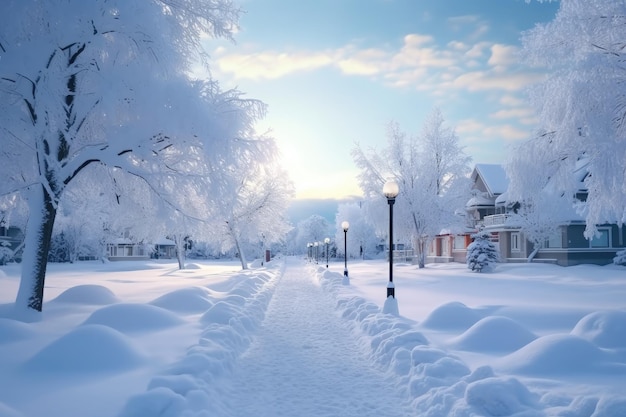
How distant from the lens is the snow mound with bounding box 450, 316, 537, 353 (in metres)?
7.54

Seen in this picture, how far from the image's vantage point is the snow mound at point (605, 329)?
727 centimetres

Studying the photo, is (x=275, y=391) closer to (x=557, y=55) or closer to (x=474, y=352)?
(x=474, y=352)

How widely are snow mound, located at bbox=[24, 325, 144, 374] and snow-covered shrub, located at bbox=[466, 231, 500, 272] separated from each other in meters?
27.2

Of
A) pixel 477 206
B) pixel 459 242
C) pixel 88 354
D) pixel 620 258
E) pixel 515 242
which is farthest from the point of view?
pixel 459 242

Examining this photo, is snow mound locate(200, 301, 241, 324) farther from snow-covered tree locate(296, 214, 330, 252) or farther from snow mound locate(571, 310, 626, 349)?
snow-covered tree locate(296, 214, 330, 252)

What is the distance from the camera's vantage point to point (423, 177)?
34.3 meters

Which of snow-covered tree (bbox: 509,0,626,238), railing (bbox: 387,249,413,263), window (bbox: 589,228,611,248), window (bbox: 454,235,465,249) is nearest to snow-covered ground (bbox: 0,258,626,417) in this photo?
snow-covered tree (bbox: 509,0,626,238)

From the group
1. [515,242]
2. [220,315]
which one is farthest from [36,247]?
[515,242]

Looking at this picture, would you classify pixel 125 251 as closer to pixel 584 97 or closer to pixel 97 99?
pixel 97 99

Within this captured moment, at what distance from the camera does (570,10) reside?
13.1 meters

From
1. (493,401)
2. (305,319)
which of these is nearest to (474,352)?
(493,401)

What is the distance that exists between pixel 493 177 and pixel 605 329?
3717cm

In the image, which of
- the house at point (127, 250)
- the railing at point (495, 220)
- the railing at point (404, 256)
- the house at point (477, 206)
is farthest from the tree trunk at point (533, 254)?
the house at point (127, 250)

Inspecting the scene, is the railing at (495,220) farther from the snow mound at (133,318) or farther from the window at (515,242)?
the snow mound at (133,318)
